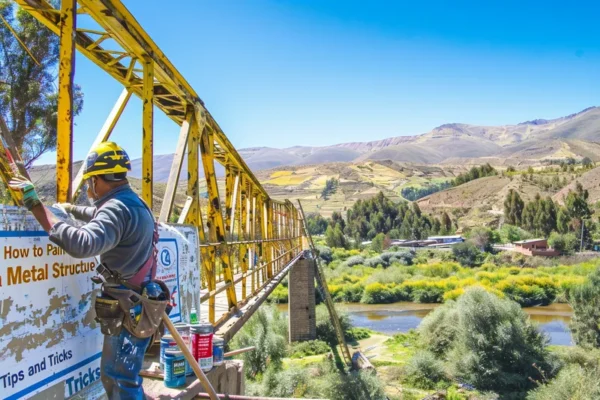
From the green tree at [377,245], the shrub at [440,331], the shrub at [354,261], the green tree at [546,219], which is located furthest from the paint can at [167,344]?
the green tree at [546,219]

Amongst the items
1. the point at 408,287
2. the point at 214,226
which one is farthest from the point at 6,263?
the point at 408,287

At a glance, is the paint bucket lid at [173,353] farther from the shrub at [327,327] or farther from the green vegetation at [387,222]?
the green vegetation at [387,222]

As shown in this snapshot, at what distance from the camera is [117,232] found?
2.52m

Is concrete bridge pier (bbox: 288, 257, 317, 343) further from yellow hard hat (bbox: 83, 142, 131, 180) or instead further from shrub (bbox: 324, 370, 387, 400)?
yellow hard hat (bbox: 83, 142, 131, 180)

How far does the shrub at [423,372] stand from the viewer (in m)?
20.0

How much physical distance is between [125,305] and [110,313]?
9 cm

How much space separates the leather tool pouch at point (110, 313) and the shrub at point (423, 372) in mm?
19133

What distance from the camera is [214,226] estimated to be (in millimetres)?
6340

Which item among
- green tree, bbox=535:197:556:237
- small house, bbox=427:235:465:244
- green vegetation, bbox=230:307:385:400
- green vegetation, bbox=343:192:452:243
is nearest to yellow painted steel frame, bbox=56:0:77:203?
green vegetation, bbox=230:307:385:400

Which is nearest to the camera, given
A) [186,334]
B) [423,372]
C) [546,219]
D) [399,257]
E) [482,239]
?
[186,334]

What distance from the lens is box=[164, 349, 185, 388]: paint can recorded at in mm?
3453

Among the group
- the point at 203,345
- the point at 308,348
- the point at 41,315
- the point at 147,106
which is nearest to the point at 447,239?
the point at 308,348

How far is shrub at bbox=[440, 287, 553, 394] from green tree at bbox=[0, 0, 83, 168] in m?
17.9

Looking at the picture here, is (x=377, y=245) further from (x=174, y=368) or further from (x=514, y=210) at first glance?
(x=174, y=368)
